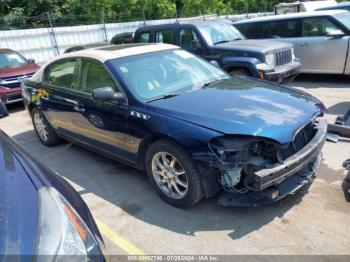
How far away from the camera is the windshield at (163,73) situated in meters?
4.04

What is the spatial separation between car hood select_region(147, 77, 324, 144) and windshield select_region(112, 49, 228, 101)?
0.20m

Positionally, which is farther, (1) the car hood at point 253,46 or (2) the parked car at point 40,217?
(1) the car hood at point 253,46

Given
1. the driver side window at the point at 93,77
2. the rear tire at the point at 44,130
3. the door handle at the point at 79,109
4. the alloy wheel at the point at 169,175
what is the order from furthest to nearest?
1. the rear tire at the point at 44,130
2. the door handle at the point at 79,109
3. the driver side window at the point at 93,77
4. the alloy wheel at the point at 169,175

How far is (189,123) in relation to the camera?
334 cm

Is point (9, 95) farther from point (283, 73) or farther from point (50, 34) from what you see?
point (50, 34)

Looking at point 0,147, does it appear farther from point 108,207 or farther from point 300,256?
point 300,256

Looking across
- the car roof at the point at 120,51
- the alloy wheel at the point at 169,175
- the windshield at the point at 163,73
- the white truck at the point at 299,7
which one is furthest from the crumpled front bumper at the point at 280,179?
the white truck at the point at 299,7

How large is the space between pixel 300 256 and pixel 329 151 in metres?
2.29

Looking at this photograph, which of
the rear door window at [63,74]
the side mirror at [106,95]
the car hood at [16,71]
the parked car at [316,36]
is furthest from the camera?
the car hood at [16,71]

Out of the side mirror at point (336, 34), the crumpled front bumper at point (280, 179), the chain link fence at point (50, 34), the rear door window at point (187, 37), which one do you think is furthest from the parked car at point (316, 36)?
the chain link fence at point (50, 34)

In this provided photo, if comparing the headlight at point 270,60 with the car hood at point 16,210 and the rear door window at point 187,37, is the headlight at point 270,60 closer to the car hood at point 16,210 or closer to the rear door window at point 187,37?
the rear door window at point 187,37

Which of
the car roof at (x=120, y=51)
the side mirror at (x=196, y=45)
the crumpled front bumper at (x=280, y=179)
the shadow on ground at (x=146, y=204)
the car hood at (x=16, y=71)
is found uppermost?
the car roof at (x=120, y=51)

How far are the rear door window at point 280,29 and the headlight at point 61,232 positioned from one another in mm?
8407

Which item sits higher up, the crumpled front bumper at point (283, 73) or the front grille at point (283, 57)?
the front grille at point (283, 57)
